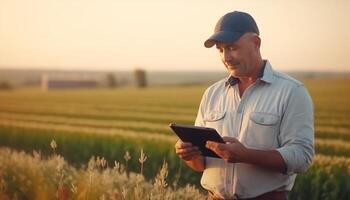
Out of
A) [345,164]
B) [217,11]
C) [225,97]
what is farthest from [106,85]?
[225,97]

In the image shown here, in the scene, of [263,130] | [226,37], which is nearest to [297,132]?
[263,130]

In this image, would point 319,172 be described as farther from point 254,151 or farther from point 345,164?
point 254,151

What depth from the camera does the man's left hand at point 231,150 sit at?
2633mm

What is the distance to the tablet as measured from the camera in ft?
8.79

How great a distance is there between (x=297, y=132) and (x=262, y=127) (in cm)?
16

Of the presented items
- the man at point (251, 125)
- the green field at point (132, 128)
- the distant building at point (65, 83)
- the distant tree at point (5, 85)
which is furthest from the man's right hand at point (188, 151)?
the distant building at point (65, 83)

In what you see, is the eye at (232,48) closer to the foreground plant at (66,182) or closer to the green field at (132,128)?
the foreground plant at (66,182)

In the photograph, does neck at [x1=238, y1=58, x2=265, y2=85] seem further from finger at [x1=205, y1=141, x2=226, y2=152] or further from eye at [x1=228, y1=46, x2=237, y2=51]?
finger at [x1=205, y1=141, x2=226, y2=152]

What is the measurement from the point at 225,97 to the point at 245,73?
0.59 ft

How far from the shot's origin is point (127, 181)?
486 cm

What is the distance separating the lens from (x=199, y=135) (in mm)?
2762

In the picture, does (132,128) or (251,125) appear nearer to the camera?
(251,125)

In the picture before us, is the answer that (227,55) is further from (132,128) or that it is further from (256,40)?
(132,128)

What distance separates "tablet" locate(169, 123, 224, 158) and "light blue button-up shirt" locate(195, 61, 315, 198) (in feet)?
0.42
